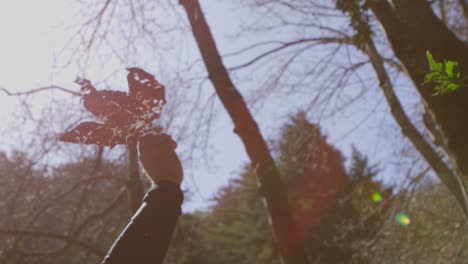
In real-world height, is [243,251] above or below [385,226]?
above

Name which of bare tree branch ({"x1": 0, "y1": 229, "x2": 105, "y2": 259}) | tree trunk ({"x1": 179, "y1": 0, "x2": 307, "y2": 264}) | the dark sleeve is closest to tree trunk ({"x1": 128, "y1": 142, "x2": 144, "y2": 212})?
bare tree branch ({"x1": 0, "y1": 229, "x2": 105, "y2": 259})

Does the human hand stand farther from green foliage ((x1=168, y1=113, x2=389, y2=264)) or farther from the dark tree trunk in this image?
green foliage ((x1=168, y1=113, x2=389, y2=264))

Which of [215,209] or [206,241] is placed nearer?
[206,241]

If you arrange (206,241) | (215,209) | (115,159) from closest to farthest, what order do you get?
(115,159)
(206,241)
(215,209)

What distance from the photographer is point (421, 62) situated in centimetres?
358

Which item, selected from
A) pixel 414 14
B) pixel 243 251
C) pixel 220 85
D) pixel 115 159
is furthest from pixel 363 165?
pixel 414 14

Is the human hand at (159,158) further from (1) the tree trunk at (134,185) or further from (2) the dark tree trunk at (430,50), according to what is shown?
(1) the tree trunk at (134,185)

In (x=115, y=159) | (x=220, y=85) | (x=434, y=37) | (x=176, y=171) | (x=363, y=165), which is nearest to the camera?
(x=176, y=171)

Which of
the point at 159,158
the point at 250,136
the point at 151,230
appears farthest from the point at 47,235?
the point at 151,230

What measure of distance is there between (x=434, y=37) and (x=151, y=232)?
10.3ft

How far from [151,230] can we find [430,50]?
3010mm

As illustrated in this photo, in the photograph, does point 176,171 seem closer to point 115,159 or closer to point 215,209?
point 115,159

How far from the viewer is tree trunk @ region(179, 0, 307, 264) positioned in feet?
15.0

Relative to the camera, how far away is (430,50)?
345 centimetres
